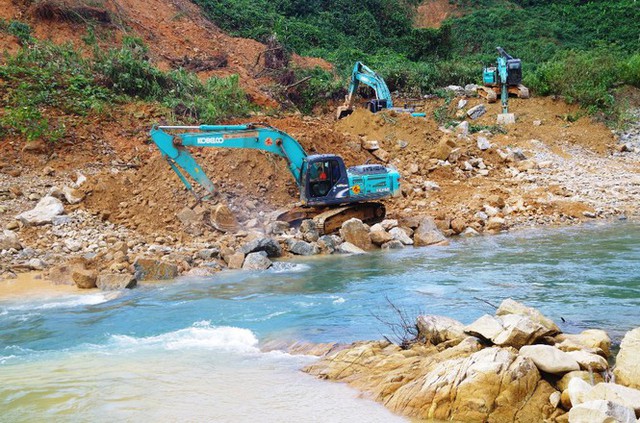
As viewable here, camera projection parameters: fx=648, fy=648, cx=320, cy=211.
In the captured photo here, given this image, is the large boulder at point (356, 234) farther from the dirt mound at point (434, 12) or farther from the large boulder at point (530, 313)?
the dirt mound at point (434, 12)

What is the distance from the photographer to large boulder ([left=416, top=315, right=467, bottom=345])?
646 cm

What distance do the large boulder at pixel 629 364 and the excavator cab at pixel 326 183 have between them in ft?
28.7

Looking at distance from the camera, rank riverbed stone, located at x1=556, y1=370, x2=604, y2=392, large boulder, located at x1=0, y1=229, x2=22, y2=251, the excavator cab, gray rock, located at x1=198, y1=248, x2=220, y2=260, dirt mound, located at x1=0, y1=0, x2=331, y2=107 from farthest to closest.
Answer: dirt mound, located at x1=0, y1=0, x2=331, y2=107 < the excavator cab < gray rock, located at x1=198, y1=248, x2=220, y2=260 < large boulder, located at x1=0, y1=229, x2=22, y2=251 < riverbed stone, located at x1=556, y1=370, x2=604, y2=392

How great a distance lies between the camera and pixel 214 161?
52.3 ft

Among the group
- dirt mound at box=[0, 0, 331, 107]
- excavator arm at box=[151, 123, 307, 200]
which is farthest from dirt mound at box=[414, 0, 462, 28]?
excavator arm at box=[151, 123, 307, 200]

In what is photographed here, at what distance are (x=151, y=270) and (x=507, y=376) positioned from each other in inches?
292

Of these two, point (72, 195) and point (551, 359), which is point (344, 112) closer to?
point (72, 195)

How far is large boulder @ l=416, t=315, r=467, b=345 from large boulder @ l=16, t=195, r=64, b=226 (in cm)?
904

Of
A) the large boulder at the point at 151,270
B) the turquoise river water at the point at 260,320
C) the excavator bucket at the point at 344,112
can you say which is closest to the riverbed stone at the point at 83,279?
the turquoise river water at the point at 260,320

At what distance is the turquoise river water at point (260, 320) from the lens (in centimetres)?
572

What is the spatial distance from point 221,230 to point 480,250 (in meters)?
5.24

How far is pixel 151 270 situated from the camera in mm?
11102

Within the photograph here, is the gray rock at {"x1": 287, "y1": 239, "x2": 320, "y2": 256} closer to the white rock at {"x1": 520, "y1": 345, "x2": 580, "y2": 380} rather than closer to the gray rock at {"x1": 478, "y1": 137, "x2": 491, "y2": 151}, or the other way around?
the white rock at {"x1": 520, "y1": 345, "x2": 580, "y2": 380}

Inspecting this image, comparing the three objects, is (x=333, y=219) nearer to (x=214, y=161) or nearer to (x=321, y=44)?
(x=214, y=161)
